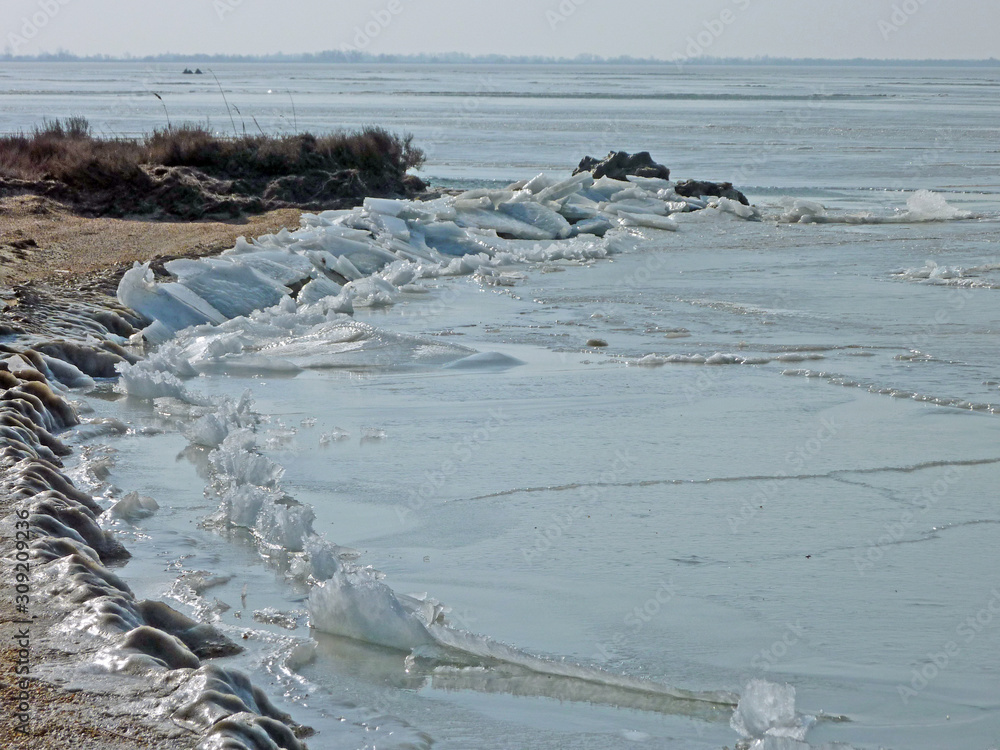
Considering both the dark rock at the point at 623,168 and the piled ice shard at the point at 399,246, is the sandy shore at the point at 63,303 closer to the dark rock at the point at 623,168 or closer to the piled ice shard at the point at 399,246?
the piled ice shard at the point at 399,246

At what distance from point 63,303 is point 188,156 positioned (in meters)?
9.55

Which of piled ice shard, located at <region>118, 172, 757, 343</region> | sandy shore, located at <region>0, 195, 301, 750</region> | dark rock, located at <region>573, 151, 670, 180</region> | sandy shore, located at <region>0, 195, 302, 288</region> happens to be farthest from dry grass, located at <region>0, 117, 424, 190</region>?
dark rock, located at <region>573, 151, 670, 180</region>

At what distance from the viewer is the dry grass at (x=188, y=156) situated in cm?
1528

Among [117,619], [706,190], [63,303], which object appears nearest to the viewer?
[117,619]

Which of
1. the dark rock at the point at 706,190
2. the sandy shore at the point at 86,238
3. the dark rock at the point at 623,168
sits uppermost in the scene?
the dark rock at the point at 623,168

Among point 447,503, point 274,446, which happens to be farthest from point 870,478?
point 274,446

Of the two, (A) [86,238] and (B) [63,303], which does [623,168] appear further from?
(B) [63,303]

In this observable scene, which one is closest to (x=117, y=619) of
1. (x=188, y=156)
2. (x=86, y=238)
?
(x=86, y=238)

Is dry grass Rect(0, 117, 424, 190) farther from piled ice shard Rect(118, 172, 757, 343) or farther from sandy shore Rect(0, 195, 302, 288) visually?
piled ice shard Rect(118, 172, 757, 343)

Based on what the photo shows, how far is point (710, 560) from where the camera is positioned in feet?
14.1

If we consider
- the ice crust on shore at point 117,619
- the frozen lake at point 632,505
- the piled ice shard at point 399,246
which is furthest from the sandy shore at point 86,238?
the ice crust on shore at point 117,619

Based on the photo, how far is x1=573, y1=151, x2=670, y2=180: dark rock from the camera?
19875 millimetres

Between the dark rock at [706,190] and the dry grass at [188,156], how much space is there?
476cm

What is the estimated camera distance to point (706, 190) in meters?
18.5
